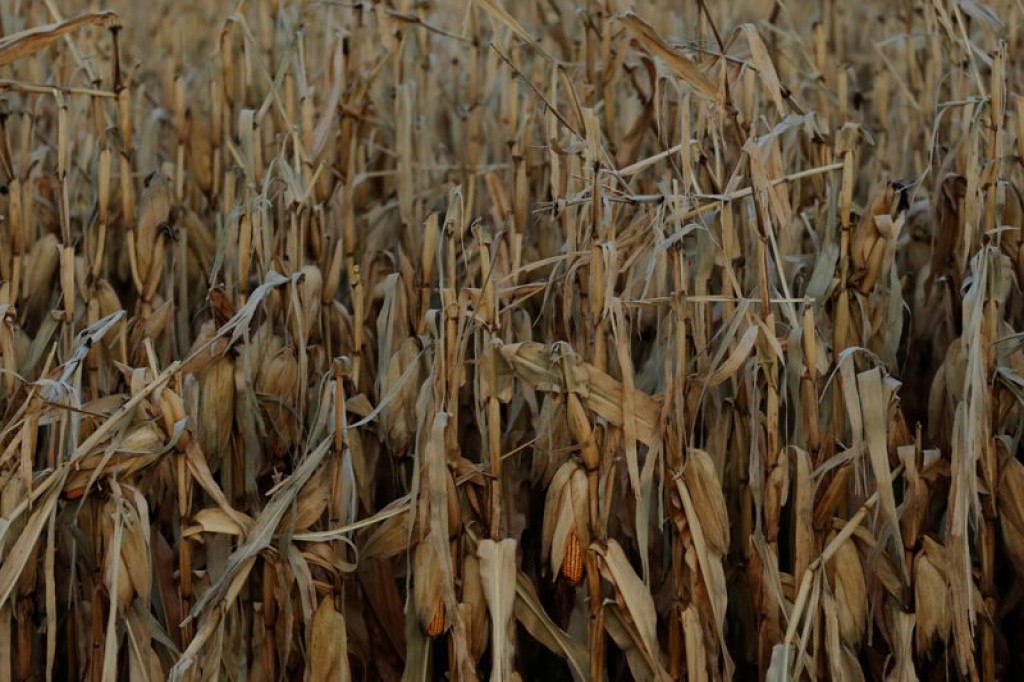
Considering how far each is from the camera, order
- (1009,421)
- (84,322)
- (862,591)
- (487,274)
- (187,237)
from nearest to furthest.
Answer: (487,274), (862,591), (1009,421), (84,322), (187,237)

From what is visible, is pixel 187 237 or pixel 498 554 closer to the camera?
pixel 498 554

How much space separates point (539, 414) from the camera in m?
1.26

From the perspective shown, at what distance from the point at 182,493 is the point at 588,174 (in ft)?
1.54

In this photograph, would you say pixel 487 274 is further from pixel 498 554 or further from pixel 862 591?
pixel 862 591

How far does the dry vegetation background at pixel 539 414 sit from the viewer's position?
105 centimetres

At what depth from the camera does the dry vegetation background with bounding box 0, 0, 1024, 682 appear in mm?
1051

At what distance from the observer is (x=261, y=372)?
120 cm

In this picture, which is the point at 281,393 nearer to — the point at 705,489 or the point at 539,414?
the point at 539,414

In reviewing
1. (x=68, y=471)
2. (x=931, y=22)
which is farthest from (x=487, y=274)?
(x=931, y=22)

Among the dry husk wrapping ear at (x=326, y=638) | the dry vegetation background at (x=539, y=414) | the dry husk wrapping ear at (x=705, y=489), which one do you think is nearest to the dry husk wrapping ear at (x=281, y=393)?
the dry vegetation background at (x=539, y=414)

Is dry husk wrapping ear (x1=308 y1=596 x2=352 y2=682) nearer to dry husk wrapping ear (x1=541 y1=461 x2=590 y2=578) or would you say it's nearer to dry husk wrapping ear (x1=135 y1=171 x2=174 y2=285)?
dry husk wrapping ear (x1=541 y1=461 x2=590 y2=578)

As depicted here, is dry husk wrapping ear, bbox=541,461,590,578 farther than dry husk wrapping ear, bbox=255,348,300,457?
No

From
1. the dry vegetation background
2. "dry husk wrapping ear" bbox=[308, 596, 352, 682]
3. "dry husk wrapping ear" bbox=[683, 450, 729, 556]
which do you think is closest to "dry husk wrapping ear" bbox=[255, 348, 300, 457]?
the dry vegetation background

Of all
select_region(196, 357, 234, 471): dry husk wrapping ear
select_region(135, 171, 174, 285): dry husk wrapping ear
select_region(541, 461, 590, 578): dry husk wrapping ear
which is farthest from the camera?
select_region(135, 171, 174, 285): dry husk wrapping ear
